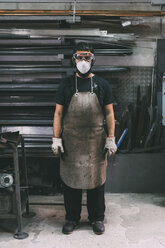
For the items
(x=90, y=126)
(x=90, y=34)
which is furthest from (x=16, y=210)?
(x=90, y=34)

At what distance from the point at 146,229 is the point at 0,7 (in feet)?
10.3

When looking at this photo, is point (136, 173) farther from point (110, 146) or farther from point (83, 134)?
point (83, 134)

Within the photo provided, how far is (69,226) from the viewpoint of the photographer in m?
2.60

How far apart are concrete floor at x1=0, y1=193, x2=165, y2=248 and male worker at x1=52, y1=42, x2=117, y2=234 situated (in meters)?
0.11

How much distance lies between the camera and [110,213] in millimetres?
3029

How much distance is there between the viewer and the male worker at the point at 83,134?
8.43 feet

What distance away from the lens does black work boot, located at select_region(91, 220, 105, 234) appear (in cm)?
255

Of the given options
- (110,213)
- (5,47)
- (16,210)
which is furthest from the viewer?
(5,47)

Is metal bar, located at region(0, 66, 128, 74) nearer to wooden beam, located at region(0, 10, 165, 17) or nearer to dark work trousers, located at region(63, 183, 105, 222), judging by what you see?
wooden beam, located at region(0, 10, 165, 17)

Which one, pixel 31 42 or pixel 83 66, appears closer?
pixel 83 66

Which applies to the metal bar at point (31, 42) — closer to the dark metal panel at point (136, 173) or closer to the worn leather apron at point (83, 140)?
the worn leather apron at point (83, 140)

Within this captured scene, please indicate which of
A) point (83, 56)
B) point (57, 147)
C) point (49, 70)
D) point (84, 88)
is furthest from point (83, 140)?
point (49, 70)

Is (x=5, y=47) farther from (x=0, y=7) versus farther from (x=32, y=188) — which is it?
(x=32, y=188)

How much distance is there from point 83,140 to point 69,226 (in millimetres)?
769
